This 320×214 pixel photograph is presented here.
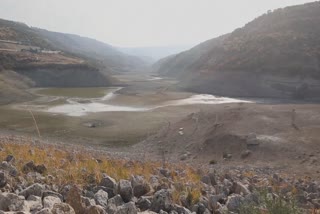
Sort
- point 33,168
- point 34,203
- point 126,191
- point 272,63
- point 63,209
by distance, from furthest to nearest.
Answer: point 272,63 → point 33,168 → point 126,191 → point 34,203 → point 63,209

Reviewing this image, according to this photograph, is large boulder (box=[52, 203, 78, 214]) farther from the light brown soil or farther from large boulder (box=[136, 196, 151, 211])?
the light brown soil

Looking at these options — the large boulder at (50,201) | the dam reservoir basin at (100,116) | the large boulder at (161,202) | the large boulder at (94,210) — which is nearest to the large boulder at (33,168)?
the large boulder at (50,201)

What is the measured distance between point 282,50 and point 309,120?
200ft

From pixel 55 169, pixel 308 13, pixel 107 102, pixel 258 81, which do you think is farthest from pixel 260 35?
pixel 55 169

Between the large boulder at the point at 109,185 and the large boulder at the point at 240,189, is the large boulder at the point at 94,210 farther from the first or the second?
the large boulder at the point at 240,189

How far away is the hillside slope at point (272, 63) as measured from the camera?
82062mm

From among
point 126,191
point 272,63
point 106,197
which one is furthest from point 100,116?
point 272,63

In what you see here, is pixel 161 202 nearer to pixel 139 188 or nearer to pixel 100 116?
pixel 139 188

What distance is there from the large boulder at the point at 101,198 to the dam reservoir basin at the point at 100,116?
28.9m

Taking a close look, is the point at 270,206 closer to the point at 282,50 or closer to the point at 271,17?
the point at 282,50

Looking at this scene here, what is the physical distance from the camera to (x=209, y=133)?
35.8 metres

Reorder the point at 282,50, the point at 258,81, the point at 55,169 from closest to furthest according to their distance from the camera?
the point at 55,169, the point at 258,81, the point at 282,50

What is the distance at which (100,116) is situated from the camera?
52844 millimetres

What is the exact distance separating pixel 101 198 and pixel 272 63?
3378 inches
